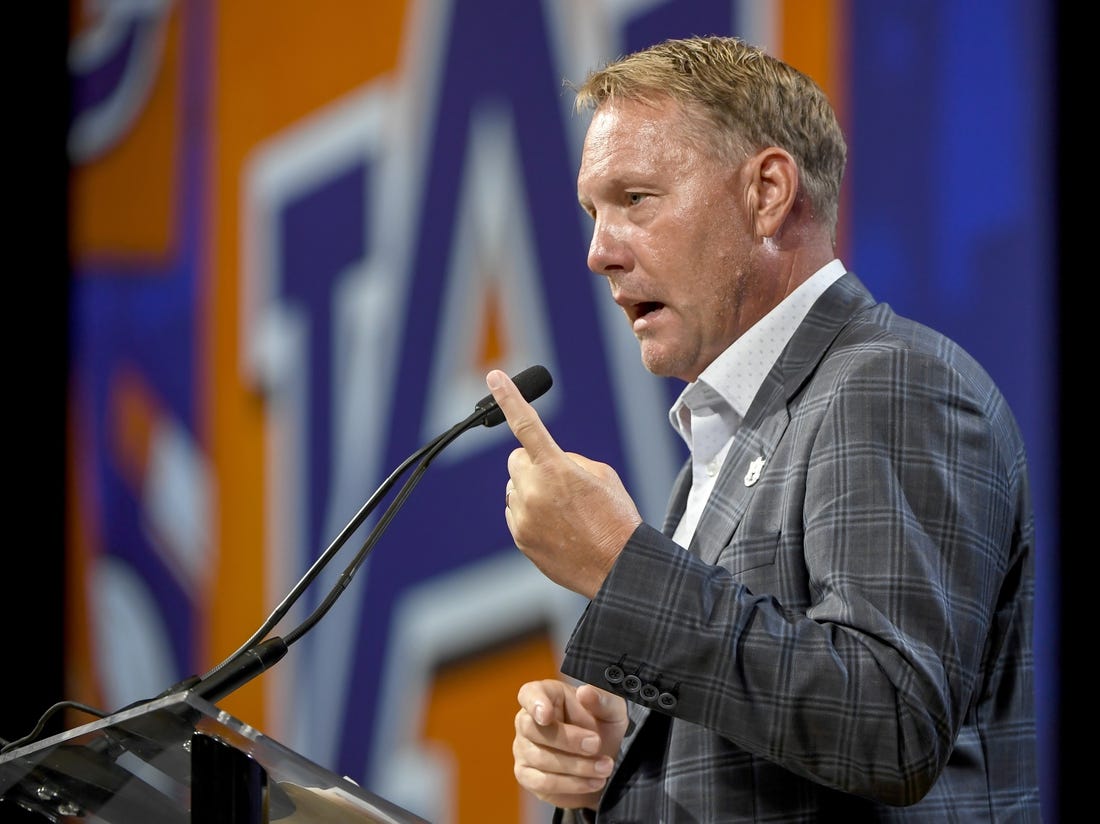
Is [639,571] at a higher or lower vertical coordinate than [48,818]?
higher

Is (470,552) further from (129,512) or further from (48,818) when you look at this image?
(48,818)

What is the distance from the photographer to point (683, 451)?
294cm

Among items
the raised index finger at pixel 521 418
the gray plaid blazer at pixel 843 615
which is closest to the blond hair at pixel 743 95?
the gray plaid blazer at pixel 843 615

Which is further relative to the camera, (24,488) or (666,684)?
(24,488)

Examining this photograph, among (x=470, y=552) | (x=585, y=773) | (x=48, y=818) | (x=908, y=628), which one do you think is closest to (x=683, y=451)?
(x=470, y=552)

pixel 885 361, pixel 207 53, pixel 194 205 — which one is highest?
pixel 207 53

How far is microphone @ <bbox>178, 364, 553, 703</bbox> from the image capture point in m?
1.22

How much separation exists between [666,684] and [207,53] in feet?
11.2

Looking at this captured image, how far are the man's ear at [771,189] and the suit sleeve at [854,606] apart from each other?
0.32m

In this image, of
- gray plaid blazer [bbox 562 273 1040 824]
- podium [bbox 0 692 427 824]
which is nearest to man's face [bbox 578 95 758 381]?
gray plaid blazer [bbox 562 273 1040 824]

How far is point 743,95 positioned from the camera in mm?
1620

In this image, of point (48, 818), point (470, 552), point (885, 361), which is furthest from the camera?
point (470, 552)

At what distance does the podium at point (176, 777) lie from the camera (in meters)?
1.01

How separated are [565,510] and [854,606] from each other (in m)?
0.27
